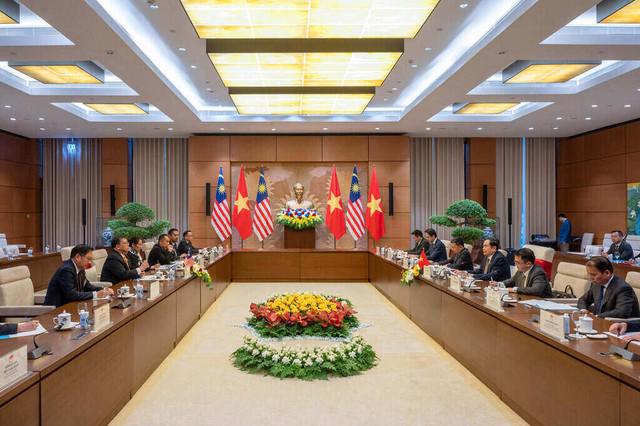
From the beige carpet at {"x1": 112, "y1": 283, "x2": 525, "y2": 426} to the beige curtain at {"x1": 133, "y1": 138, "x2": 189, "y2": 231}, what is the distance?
804 cm

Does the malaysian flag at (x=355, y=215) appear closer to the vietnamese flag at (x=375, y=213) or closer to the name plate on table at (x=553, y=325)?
the vietnamese flag at (x=375, y=213)

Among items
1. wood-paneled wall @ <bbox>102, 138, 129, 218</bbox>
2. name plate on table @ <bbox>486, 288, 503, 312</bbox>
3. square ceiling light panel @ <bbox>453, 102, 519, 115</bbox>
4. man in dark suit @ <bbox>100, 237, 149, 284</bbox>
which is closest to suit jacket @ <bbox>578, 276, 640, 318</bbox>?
name plate on table @ <bbox>486, 288, 503, 312</bbox>

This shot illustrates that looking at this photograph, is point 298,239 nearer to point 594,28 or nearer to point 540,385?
point 594,28

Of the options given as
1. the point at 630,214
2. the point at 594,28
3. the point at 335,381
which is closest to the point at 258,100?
the point at 594,28

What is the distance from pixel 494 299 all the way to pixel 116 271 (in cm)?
433

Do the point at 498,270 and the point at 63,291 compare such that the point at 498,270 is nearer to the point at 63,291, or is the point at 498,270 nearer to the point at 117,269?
the point at 117,269

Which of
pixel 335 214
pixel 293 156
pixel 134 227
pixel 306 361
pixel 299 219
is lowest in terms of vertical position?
pixel 306 361

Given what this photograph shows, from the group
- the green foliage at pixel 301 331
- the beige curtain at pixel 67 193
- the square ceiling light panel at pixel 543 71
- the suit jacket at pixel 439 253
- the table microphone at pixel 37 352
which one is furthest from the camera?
the beige curtain at pixel 67 193

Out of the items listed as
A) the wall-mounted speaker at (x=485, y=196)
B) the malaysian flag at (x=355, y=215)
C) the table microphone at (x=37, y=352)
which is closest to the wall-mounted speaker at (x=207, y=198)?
the malaysian flag at (x=355, y=215)

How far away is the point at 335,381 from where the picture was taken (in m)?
4.23

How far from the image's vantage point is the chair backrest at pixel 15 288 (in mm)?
4457

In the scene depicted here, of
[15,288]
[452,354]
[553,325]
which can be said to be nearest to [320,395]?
[452,354]

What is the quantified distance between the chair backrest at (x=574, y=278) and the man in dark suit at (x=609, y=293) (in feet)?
2.55

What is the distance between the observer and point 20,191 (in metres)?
12.5
